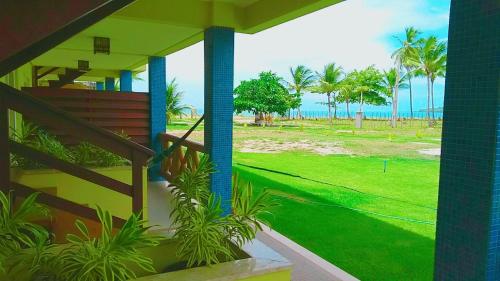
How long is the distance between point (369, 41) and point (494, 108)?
59.7 meters

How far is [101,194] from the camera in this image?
3.76 metres

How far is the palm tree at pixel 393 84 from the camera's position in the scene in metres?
33.5

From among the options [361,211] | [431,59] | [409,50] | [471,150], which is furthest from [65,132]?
[409,50]

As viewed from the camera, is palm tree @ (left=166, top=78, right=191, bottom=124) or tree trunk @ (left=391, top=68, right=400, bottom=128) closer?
palm tree @ (left=166, top=78, right=191, bottom=124)

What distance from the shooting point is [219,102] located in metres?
4.24

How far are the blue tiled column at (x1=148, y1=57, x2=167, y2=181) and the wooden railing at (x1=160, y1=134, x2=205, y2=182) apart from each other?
0.56ft

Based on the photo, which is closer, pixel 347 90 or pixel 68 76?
pixel 68 76

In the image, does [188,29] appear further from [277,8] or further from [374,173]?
[374,173]

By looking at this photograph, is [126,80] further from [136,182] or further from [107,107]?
[136,182]

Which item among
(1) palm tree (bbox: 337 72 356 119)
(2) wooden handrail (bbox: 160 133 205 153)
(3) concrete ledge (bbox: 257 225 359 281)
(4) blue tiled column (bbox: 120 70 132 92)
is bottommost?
(3) concrete ledge (bbox: 257 225 359 281)

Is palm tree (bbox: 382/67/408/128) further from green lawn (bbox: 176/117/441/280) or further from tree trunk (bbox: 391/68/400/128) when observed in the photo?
green lawn (bbox: 176/117/441/280)

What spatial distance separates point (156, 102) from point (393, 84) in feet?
106

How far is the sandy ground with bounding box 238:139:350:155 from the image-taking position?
57.3 feet

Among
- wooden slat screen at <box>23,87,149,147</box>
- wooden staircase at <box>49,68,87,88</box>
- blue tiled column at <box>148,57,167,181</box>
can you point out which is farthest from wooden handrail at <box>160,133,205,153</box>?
wooden staircase at <box>49,68,87,88</box>
